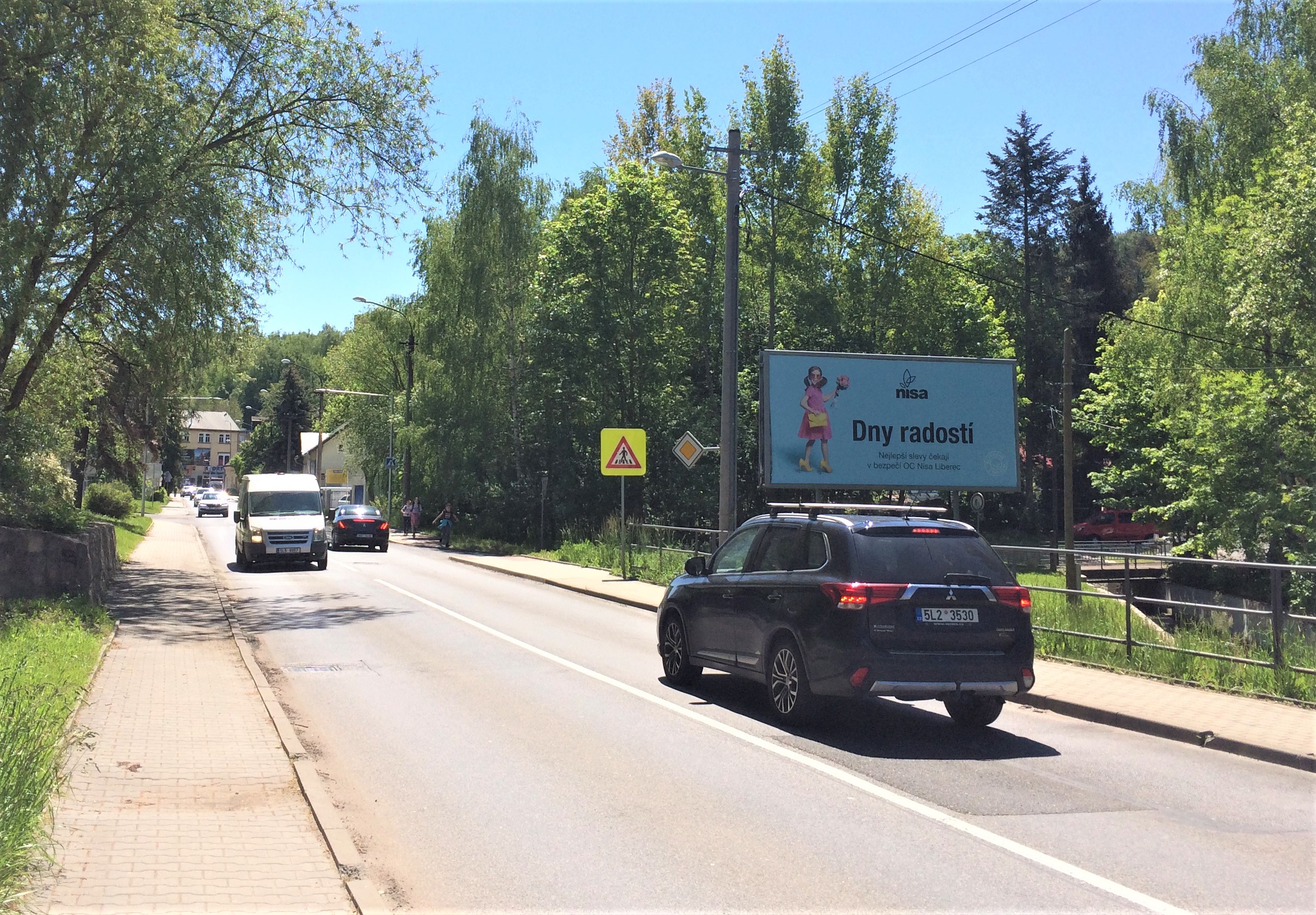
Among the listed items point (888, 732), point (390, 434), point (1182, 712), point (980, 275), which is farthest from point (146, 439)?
point (980, 275)

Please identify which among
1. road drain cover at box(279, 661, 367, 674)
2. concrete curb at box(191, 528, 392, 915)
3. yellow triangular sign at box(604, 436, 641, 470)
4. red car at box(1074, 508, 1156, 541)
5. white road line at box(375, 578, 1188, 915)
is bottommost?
white road line at box(375, 578, 1188, 915)

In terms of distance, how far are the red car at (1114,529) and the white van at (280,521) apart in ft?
127

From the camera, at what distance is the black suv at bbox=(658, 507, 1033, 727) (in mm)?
8281

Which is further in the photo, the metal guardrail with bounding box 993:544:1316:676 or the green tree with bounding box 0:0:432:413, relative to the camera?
the green tree with bounding box 0:0:432:413

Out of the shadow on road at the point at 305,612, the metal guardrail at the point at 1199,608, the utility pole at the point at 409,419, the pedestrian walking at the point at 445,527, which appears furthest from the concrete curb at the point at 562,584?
the utility pole at the point at 409,419

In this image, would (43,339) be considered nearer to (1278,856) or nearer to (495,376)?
(1278,856)

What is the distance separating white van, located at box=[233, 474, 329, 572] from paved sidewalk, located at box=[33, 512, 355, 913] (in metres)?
15.1

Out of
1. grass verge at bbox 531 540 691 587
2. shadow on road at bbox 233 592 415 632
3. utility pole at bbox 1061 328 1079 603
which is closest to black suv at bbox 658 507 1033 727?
shadow on road at bbox 233 592 415 632

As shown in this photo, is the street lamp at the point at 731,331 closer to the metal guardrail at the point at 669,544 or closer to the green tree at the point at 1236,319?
the metal guardrail at the point at 669,544

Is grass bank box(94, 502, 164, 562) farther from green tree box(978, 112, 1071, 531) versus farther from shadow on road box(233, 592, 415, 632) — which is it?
green tree box(978, 112, 1071, 531)

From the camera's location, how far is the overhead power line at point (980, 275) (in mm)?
29906

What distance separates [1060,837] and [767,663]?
3580mm

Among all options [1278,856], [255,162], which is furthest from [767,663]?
[255,162]

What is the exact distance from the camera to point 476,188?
42.2 meters
